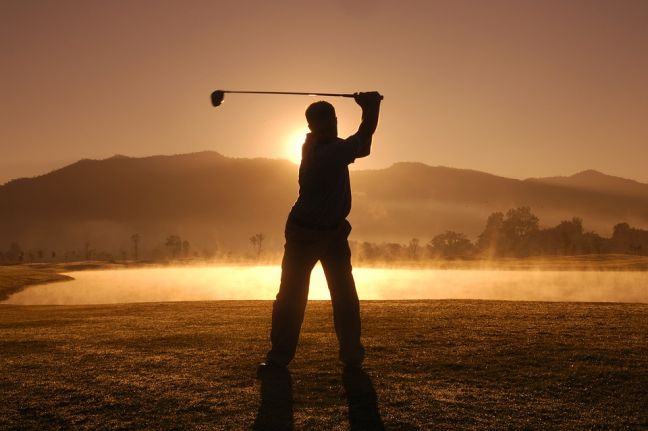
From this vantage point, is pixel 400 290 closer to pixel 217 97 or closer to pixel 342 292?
pixel 217 97

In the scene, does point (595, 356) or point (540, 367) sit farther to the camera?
point (595, 356)

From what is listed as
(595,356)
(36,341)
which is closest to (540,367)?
(595,356)

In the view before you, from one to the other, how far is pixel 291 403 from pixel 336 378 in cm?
102

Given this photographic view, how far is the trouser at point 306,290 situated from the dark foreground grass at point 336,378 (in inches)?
13.2

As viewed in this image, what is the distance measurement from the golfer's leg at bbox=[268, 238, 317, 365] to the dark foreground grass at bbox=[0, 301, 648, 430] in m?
0.45

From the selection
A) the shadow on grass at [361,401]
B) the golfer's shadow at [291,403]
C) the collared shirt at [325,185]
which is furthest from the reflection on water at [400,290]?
the golfer's shadow at [291,403]

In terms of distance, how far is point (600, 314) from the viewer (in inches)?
485

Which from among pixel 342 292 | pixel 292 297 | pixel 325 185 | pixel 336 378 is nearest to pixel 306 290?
pixel 292 297

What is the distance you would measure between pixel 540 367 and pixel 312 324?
203 inches

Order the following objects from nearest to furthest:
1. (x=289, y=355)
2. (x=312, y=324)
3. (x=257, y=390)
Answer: (x=257, y=390) → (x=289, y=355) → (x=312, y=324)

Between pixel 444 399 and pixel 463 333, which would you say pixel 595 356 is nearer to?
pixel 463 333

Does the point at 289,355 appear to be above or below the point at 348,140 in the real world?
below

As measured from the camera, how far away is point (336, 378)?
21.6 feet

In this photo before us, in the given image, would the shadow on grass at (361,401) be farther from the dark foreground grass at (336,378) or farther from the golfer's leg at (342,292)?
the golfer's leg at (342,292)
